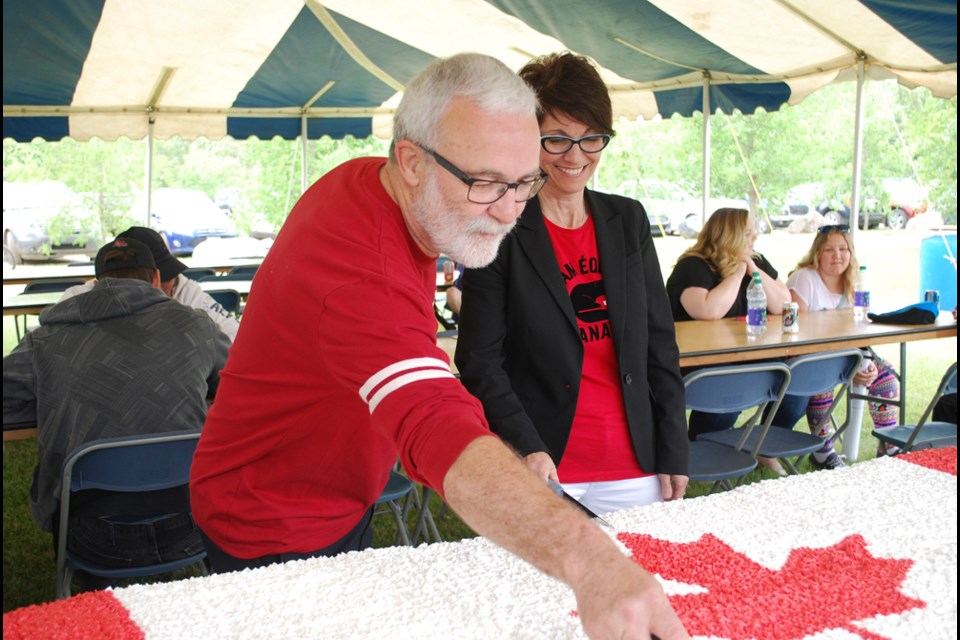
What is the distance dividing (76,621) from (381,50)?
253 inches

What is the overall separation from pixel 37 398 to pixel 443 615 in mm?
1974

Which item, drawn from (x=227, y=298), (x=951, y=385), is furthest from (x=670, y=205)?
(x=951, y=385)

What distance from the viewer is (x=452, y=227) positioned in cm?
121

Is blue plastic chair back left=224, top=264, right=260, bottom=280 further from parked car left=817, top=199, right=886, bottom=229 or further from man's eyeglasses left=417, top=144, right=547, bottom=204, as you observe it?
parked car left=817, top=199, right=886, bottom=229

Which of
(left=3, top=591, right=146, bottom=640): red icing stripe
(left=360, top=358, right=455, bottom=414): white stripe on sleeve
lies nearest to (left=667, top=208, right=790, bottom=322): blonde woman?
(left=360, top=358, right=455, bottom=414): white stripe on sleeve

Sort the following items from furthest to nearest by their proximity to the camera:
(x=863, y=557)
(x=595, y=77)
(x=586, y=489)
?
1. (x=586, y=489)
2. (x=595, y=77)
3. (x=863, y=557)

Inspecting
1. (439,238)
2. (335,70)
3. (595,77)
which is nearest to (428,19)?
(335,70)

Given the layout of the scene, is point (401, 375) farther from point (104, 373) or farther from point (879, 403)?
point (879, 403)

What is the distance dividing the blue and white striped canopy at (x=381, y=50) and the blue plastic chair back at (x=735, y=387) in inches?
82.7

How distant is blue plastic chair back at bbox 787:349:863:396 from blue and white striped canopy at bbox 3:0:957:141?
180 cm

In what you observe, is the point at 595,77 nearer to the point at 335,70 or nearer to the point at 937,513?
the point at 937,513

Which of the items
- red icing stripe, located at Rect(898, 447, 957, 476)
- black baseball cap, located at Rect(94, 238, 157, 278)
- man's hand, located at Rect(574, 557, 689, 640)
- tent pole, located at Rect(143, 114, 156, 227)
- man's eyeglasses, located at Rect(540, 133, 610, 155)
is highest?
tent pole, located at Rect(143, 114, 156, 227)

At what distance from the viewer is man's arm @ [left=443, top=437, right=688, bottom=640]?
73cm

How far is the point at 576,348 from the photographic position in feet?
6.31
